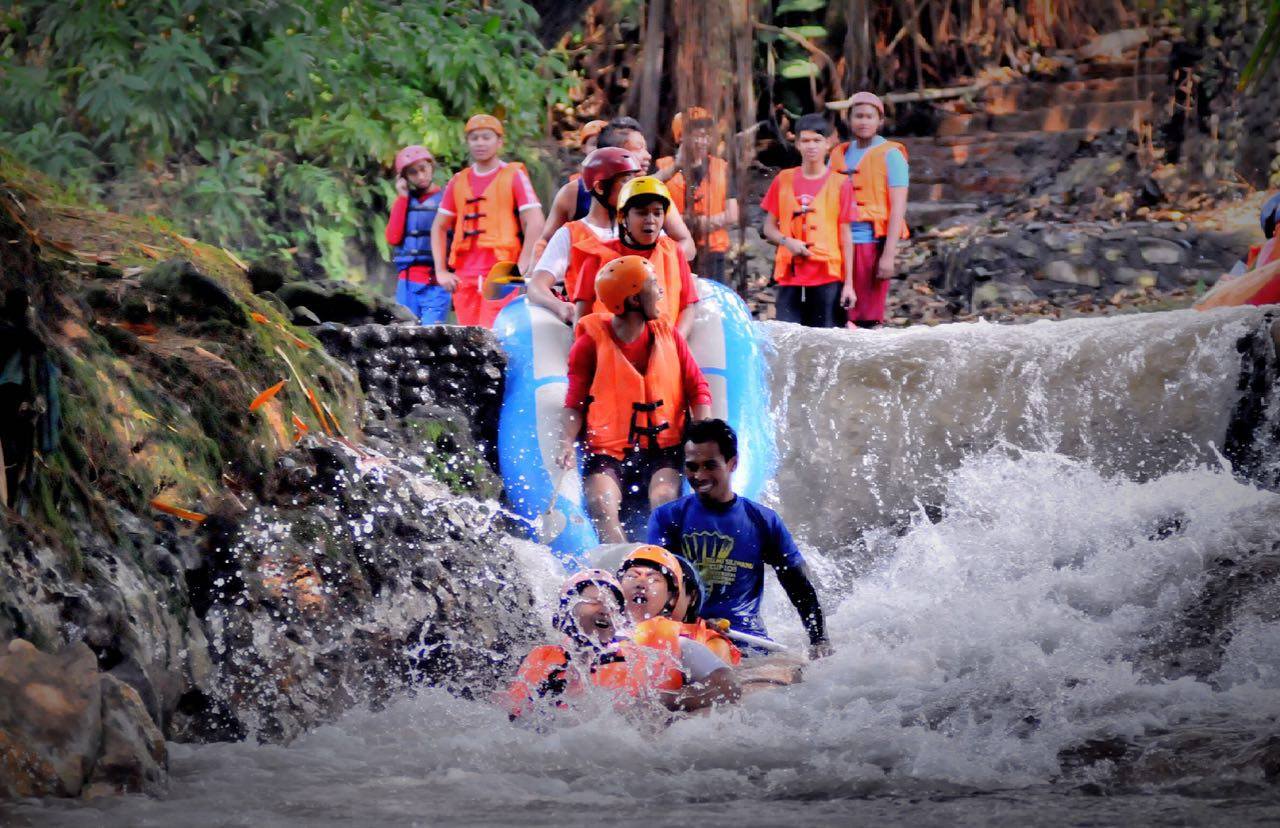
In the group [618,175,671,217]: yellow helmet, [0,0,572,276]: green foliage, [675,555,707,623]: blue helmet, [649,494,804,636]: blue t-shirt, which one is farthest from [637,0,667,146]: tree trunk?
[675,555,707,623]: blue helmet

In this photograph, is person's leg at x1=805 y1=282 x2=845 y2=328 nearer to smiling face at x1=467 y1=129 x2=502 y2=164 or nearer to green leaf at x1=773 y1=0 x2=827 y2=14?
smiling face at x1=467 y1=129 x2=502 y2=164

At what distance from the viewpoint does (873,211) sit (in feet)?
29.4

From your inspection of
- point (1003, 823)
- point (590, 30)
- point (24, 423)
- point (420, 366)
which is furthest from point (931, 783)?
point (590, 30)

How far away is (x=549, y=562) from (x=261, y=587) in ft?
5.29

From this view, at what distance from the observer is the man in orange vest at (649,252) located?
679 cm

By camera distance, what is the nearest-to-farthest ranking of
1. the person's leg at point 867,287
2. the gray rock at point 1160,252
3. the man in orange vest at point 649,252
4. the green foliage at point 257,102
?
the man in orange vest at point 649,252, the person's leg at point 867,287, the green foliage at point 257,102, the gray rock at point 1160,252

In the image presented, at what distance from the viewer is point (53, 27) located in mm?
11562

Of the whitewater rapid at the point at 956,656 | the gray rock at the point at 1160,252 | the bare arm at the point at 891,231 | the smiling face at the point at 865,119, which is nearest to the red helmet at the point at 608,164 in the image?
the whitewater rapid at the point at 956,656

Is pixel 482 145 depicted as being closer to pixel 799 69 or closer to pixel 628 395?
pixel 628 395

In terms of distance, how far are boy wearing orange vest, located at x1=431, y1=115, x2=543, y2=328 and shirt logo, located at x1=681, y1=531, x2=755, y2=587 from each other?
12.1 ft

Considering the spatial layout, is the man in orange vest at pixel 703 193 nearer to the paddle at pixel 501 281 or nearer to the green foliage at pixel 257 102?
the paddle at pixel 501 281

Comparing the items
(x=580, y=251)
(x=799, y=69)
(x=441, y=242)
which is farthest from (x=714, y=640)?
(x=799, y=69)

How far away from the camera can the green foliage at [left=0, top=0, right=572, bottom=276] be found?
11.4m

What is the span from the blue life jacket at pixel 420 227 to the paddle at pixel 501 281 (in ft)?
2.61
